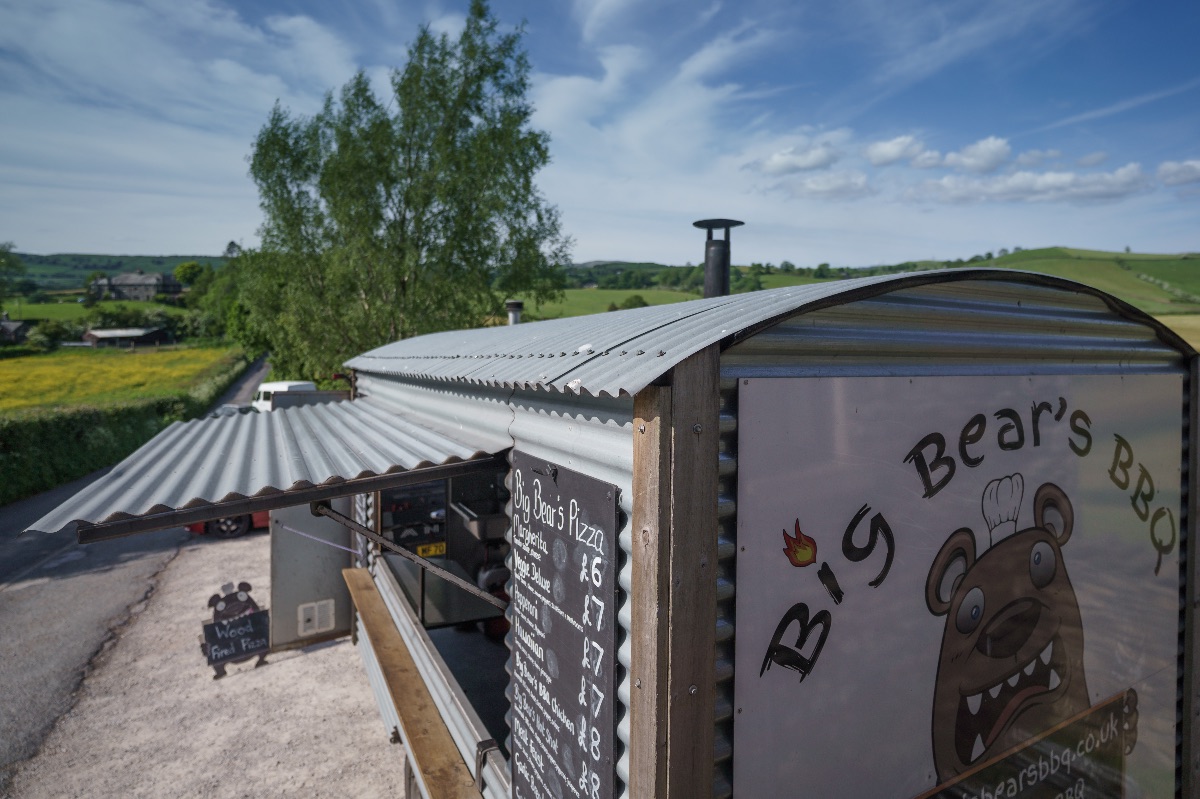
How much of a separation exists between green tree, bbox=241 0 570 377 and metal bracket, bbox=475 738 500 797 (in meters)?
17.1

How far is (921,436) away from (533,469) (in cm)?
175

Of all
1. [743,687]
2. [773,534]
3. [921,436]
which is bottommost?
[743,687]

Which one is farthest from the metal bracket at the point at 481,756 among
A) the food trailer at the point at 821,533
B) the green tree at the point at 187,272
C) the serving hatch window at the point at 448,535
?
the green tree at the point at 187,272

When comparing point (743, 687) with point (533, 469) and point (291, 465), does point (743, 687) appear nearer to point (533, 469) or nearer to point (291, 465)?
point (533, 469)

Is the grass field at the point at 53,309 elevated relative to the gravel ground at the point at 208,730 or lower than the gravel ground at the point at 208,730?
elevated

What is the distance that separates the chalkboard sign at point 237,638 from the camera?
24.1ft

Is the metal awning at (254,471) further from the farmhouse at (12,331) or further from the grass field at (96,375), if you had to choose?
the farmhouse at (12,331)

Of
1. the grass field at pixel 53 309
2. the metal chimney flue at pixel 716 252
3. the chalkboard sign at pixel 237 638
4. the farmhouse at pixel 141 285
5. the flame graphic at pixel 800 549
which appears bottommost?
the chalkboard sign at pixel 237 638

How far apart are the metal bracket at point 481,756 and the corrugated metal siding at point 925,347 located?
1904 mm

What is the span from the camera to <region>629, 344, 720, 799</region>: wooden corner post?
2.11 metres

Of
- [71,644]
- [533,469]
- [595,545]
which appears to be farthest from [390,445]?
[71,644]

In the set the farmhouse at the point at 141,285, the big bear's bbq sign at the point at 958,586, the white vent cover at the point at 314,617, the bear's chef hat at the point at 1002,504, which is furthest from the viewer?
the farmhouse at the point at 141,285

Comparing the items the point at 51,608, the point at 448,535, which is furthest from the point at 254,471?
the point at 51,608

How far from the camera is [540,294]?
A: 21.7 meters
